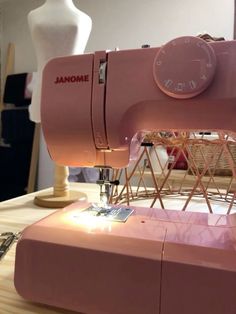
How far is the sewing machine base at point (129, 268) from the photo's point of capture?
330 millimetres

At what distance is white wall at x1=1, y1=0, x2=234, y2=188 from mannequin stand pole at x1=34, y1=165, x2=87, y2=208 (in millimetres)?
1423

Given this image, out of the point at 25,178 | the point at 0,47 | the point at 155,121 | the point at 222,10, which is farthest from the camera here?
the point at 0,47

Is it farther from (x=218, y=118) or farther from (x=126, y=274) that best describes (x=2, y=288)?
(x=218, y=118)

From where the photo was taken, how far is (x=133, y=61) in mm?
444

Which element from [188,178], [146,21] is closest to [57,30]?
[188,178]

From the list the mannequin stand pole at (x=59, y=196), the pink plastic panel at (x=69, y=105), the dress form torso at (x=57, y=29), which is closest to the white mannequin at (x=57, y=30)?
the dress form torso at (x=57, y=29)

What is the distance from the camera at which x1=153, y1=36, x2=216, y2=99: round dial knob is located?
398 millimetres

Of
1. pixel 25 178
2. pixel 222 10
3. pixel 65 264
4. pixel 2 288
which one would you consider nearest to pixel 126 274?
pixel 65 264

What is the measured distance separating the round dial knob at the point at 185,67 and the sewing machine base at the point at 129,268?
0.65 ft

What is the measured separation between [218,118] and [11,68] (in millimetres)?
2473

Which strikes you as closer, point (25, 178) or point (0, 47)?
point (25, 178)

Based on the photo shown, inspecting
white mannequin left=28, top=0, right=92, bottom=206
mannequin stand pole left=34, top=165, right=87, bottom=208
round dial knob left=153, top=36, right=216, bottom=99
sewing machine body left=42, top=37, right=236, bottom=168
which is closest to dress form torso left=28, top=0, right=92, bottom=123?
white mannequin left=28, top=0, right=92, bottom=206

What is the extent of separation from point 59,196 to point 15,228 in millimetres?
246

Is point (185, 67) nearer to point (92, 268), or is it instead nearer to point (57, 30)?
point (92, 268)
